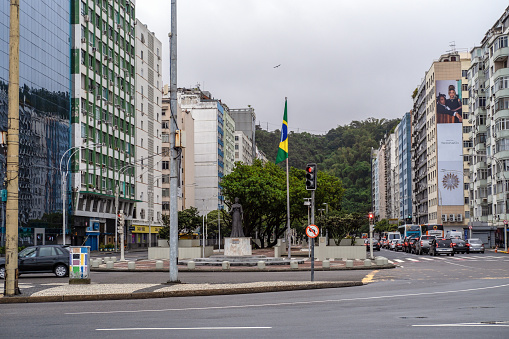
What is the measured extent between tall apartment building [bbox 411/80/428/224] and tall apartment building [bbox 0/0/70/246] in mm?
77445

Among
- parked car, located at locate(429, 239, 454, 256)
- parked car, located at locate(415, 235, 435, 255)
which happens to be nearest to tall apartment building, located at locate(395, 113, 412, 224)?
parked car, located at locate(415, 235, 435, 255)

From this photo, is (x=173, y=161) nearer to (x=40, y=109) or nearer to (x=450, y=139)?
(x=40, y=109)

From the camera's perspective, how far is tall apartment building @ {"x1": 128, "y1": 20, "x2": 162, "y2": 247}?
95.5 metres

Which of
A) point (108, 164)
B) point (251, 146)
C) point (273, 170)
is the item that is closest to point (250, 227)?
point (273, 170)

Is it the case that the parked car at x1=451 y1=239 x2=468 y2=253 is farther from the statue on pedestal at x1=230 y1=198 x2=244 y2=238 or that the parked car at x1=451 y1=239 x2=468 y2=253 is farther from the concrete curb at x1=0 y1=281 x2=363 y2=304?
the concrete curb at x1=0 y1=281 x2=363 y2=304

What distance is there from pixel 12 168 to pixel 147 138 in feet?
264

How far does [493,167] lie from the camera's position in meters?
88.5

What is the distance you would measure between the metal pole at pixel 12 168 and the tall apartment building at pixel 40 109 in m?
43.8

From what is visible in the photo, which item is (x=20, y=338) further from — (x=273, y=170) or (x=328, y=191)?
(x=328, y=191)

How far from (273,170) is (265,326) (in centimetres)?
7402

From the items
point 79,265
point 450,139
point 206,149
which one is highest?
point 206,149

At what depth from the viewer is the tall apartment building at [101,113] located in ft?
248

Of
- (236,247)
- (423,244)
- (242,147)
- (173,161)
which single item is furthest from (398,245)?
(242,147)

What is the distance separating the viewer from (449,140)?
4801 inches
